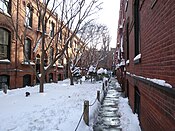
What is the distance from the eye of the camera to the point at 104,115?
904 cm

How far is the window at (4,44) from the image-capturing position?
53.7ft

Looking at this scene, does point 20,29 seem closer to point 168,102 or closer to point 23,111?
point 23,111

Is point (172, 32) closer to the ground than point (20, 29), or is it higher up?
closer to the ground

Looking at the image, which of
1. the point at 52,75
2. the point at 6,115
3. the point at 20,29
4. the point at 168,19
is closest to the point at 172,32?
the point at 168,19

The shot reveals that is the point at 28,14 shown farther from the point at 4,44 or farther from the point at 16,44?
the point at 4,44

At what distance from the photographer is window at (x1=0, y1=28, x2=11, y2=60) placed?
1636cm

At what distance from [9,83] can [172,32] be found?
1576 cm

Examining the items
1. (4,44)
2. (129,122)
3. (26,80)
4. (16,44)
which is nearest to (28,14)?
(16,44)

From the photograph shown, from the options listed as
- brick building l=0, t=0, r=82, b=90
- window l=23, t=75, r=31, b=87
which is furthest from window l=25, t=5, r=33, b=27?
window l=23, t=75, r=31, b=87

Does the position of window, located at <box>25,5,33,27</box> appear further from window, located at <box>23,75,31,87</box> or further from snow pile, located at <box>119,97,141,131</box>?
snow pile, located at <box>119,97,141,131</box>

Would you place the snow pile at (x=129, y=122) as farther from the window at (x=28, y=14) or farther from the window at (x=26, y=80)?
the window at (x=26, y=80)

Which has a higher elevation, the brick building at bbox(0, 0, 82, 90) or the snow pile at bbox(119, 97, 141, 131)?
the brick building at bbox(0, 0, 82, 90)

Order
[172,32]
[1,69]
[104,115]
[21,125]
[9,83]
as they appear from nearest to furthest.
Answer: [172,32]
[21,125]
[104,115]
[1,69]
[9,83]

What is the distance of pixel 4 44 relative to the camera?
55.0 feet
